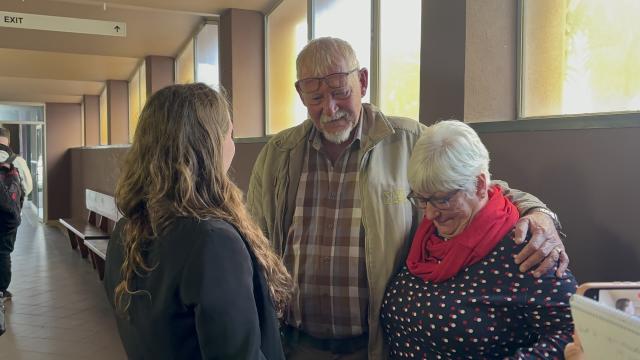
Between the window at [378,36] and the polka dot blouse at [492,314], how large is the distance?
64.0 inches

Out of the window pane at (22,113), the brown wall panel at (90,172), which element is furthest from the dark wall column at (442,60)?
the window pane at (22,113)

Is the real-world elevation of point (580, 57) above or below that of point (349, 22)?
below

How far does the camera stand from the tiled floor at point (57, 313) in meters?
3.90

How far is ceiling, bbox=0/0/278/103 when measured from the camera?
4.91m

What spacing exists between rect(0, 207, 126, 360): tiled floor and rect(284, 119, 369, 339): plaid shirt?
2654mm

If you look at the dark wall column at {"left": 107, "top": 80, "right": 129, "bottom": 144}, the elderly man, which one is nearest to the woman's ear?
the elderly man

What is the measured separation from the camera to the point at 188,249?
1044 mm

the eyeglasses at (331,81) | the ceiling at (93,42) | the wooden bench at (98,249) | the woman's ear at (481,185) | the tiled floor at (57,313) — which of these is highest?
the ceiling at (93,42)

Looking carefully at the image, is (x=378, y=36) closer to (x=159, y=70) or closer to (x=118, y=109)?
(x=159, y=70)

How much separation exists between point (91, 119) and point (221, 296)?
12.4 metres

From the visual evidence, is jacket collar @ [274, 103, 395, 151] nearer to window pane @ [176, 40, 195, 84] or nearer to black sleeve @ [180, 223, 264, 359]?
black sleeve @ [180, 223, 264, 359]

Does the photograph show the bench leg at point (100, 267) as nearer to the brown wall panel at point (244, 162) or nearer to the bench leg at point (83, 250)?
the bench leg at point (83, 250)

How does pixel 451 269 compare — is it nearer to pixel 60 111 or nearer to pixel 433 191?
pixel 433 191

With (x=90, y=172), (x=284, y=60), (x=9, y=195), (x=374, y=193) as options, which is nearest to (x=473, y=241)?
(x=374, y=193)
